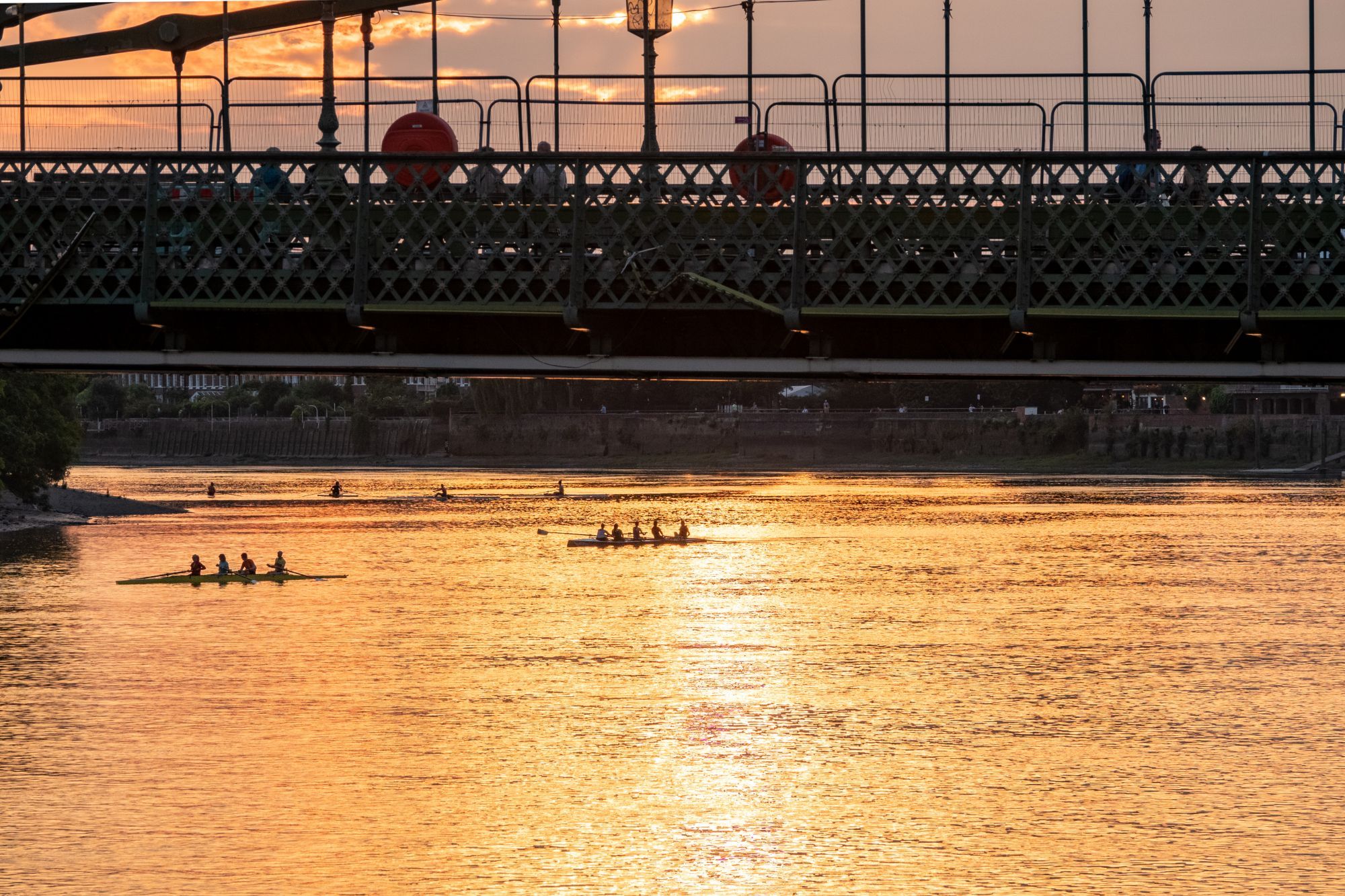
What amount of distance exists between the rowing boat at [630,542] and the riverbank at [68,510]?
4939 centimetres

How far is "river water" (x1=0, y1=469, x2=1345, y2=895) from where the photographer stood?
4803cm

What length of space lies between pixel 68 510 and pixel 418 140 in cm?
13796

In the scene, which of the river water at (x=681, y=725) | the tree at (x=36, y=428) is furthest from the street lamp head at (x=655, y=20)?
the tree at (x=36, y=428)

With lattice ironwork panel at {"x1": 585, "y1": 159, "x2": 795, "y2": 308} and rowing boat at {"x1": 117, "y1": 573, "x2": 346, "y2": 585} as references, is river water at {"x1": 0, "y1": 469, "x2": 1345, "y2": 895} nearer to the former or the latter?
rowing boat at {"x1": 117, "y1": 573, "x2": 346, "y2": 585}

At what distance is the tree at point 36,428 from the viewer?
129 m

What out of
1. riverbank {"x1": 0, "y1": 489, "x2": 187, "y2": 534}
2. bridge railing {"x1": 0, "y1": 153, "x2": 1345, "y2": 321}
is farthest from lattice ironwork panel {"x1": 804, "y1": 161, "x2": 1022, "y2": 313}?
riverbank {"x1": 0, "y1": 489, "x2": 187, "y2": 534}

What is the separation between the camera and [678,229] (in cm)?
4022

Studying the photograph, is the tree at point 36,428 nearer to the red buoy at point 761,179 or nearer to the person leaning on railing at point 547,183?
the person leaning on railing at point 547,183

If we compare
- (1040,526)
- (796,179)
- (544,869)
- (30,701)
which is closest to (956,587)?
(1040,526)

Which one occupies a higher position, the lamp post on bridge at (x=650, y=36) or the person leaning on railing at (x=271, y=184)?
the lamp post on bridge at (x=650, y=36)

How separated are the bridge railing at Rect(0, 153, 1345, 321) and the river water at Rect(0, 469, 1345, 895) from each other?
626 inches

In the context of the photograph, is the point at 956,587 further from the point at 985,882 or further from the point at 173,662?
the point at 985,882

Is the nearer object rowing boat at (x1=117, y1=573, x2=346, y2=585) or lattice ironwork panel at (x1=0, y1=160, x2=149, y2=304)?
lattice ironwork panel at (x1=0, y1=160, x2=149, y2=304)

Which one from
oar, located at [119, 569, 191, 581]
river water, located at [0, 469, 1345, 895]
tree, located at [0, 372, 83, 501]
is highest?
tree, located at [0, 372, 83, 501]
